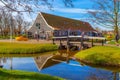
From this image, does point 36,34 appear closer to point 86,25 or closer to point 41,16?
point 41,16

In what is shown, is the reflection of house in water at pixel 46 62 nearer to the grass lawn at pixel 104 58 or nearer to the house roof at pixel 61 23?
the grass lawn at pixel 104 58

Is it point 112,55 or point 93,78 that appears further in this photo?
point 112,55

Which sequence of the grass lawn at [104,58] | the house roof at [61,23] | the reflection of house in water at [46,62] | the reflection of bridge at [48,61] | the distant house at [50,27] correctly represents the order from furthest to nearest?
the house roof at [61,23] → the distant house at [50,27] → the reflection of bridge at [48,61] → the reflection of house in water at [46,62] → the grass lawn at [104,58]

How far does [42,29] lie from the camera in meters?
69.1

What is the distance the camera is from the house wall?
6741 cm

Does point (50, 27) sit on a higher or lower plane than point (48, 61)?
higher

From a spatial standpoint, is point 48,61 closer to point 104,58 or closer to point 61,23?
point 104,58

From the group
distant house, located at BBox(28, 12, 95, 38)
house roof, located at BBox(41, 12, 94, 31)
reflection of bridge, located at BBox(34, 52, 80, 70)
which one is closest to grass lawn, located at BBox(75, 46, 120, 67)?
reflection of bridge, located at BBox(34, 52, 80, 70)

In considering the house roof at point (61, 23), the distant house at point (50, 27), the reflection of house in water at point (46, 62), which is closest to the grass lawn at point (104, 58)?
the reflection of house in water at point (46, 62)

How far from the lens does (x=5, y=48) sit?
129 ft

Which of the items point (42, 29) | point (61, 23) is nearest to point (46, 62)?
point (42, 29)

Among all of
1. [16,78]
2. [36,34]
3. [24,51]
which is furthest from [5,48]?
[36,34]

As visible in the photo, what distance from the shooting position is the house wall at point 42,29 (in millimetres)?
67406

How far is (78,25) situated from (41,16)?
17.4m
